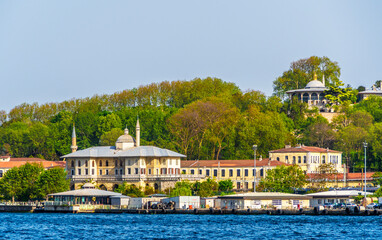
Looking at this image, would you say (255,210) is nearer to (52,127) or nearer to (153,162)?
(153,162)

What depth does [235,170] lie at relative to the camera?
150375 mm

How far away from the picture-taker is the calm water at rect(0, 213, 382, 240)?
96.6 metres

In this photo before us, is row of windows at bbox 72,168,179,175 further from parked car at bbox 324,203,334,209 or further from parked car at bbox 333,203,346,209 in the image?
parked car at bbox 333,203,346,209

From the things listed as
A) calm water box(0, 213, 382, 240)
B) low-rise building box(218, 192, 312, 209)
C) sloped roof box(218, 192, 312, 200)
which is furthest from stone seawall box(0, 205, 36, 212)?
sloped roof box(218, 192, 312, 200)

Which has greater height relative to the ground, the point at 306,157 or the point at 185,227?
the point at 306,157

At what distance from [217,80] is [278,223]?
263 ft

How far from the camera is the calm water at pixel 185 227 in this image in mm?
96562

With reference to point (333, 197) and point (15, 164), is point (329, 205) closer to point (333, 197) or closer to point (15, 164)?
point (333, 197)

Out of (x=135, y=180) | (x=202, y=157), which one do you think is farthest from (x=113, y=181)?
(x=202, y=157)

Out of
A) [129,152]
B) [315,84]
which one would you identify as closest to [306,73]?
[315,84]

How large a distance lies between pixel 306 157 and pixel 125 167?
2668 cm

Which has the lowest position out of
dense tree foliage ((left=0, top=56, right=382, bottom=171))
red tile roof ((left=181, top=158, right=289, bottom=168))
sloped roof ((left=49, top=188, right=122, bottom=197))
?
sloped roof ((left=49, top=188, right=122, bottom=197))

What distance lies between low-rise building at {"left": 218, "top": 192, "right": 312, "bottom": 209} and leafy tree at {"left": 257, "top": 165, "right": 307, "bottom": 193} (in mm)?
9344

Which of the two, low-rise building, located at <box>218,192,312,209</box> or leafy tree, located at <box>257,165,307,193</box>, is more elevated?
leafy tree, located at <box>257,165,307,193</box>
